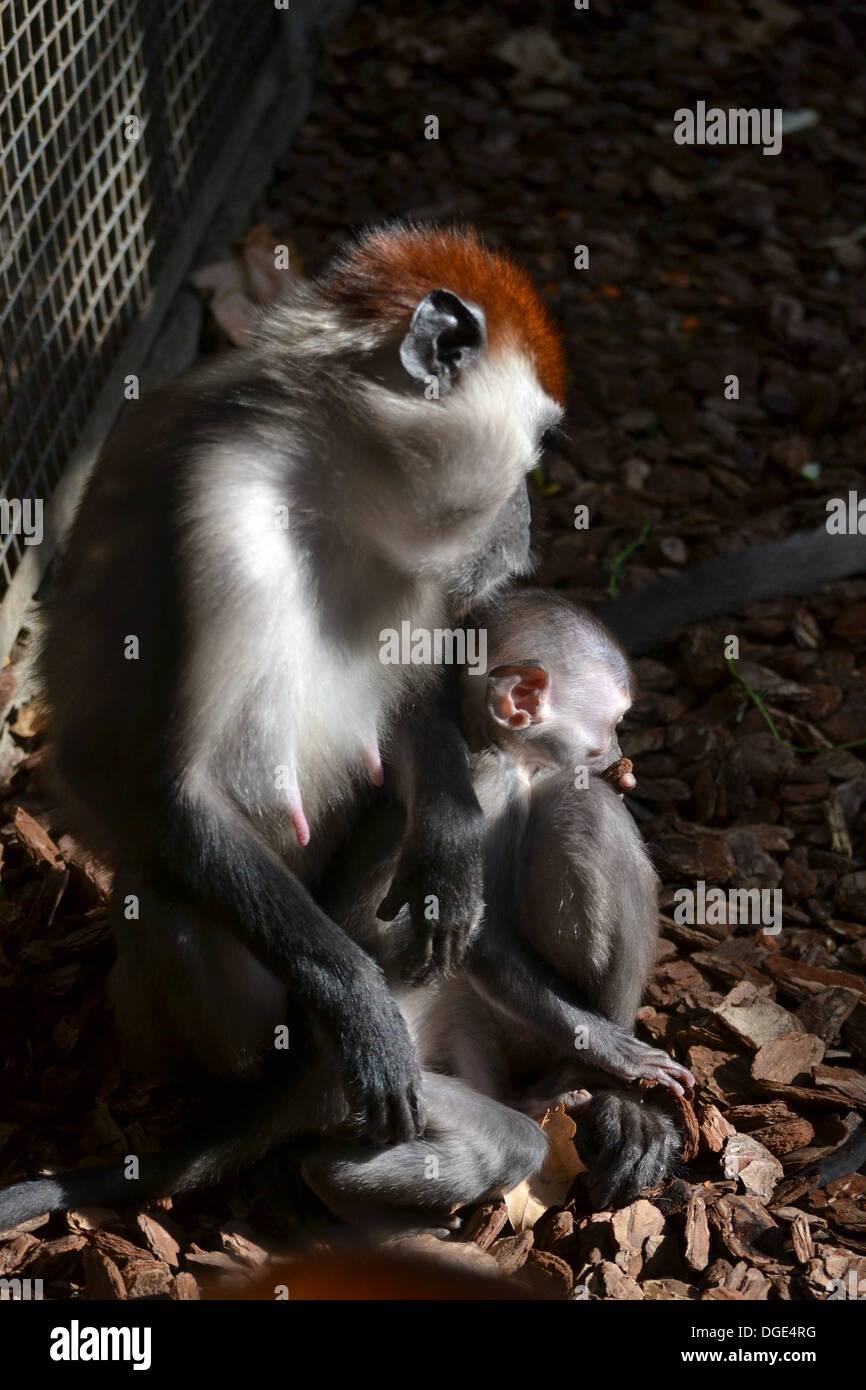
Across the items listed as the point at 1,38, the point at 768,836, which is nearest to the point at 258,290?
the point at 1,38

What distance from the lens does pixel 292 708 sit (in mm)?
3119

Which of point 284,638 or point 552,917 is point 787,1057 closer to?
point 552,917

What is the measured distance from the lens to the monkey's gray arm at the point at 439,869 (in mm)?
3334

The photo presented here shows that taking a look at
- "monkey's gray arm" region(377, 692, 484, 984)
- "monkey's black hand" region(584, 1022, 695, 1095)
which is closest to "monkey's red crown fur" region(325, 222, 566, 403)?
"monkey's gray arm" region(377, 692, 484, 984)

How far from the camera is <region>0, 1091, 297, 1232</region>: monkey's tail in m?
Result: 3.27

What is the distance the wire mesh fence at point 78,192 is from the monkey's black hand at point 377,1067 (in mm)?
2047

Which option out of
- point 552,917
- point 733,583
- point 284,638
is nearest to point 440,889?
point 552,917

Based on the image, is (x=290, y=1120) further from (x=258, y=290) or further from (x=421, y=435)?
(x=258, y=290)

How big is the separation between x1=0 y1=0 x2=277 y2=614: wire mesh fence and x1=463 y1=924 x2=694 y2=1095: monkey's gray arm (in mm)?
1966

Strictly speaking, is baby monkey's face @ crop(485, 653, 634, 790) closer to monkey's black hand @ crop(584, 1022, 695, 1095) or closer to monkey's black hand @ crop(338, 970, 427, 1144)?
monkey's black hand @ crop(584, 1022, 695, 1095)

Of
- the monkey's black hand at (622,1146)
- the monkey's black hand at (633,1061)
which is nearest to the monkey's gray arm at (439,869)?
the monkey's black hand at (633,1061)

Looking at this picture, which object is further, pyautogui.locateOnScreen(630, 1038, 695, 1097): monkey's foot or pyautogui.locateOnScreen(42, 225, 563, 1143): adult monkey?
pyautogui.locateOnScreen(630, 1038, 695, 1097): monkey's foot

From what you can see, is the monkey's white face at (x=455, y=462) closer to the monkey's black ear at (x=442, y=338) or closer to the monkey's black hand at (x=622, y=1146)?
the monkey's black ear at (x=442, y=338)

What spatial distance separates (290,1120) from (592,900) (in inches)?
31.6
